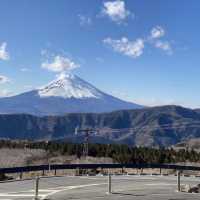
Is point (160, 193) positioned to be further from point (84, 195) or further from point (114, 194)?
point (84, 195)

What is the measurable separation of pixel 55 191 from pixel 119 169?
26.9 m

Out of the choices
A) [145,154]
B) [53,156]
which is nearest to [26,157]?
[53,156]

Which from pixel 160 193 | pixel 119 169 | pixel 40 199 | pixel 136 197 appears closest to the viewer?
pixel 40 199

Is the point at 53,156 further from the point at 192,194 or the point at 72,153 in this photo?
the point at 192,194

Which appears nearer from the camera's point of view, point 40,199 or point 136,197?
point 40,199

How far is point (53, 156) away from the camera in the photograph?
7975 centimetres

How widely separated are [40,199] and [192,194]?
730 centimetres

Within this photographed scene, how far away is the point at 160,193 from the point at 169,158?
1966 inches

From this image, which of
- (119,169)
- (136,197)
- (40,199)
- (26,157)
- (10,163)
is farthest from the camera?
(26,157)

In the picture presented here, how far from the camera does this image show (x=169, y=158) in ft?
242

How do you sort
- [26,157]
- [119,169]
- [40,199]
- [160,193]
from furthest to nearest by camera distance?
[26,157] < [119,169] < [160,193] < [40,199]

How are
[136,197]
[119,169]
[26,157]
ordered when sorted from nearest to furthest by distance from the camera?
[136,197] < [119,169] < [26,157]

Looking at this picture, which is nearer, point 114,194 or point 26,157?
point 114,194

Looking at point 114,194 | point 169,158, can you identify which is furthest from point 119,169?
point 114,194
